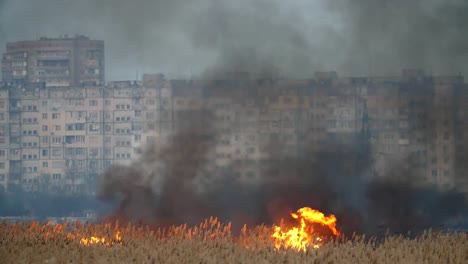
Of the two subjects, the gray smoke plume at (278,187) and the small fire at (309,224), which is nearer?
the small fire at (309,224)

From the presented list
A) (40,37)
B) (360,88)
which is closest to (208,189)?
(360,88)

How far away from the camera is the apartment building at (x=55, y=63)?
95.9m

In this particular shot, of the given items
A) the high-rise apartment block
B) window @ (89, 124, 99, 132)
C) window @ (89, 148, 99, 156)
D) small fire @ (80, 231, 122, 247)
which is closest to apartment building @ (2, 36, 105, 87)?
the high-rise apartment block

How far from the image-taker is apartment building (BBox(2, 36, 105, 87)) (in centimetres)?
9594

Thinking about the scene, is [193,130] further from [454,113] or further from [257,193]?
[454,113]

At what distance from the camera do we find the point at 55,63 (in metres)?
99.9

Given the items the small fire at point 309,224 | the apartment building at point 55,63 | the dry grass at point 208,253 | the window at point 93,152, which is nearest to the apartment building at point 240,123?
the window at point 93,152

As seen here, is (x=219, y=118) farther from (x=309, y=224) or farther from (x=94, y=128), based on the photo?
(x=94, y=128)

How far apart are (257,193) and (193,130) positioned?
6151mm

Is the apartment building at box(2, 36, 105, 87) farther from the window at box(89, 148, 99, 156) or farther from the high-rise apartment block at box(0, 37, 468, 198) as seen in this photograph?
the window at box(89, 148, 99, 156)

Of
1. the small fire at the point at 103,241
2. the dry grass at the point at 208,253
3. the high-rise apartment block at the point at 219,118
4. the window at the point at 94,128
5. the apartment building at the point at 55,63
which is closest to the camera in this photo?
the dry grass at the point at 208,253

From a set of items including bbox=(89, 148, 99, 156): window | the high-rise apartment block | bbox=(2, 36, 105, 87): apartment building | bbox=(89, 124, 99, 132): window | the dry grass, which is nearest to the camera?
the dry grass

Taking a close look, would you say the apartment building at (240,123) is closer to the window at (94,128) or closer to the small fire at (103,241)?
the window at (94,128)

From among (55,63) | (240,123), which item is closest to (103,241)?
(240,123)
